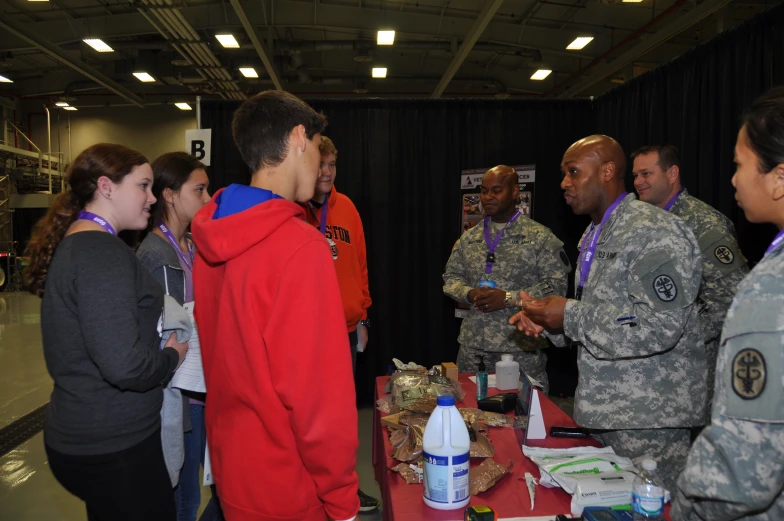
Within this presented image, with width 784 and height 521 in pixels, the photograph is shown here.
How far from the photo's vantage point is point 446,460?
4.45 feet

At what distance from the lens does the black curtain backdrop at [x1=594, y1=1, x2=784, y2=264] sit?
3363 mm

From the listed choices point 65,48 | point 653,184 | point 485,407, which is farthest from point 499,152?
point 65,48

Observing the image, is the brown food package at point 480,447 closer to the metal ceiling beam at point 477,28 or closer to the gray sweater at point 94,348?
the gray sweater at point 94,348

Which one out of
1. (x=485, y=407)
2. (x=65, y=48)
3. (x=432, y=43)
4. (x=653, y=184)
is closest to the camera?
Result: (x=485, y=407)

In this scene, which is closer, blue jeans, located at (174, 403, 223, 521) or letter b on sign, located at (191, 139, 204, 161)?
blue jeans, located at (174, 403, 223, 521)

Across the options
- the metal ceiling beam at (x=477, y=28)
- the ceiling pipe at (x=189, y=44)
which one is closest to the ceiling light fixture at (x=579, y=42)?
the metal ceiling beam at (x=477, y=28)

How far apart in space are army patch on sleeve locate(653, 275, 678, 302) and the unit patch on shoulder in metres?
1.54

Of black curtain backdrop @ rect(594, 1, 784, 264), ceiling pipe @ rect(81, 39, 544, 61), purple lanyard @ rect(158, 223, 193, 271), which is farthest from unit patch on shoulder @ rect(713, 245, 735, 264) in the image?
ceiling pipe @ rect(81, 39, 544, 61)

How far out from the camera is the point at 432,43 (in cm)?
841

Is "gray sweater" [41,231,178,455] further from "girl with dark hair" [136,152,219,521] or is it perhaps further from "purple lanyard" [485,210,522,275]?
"purple lanyard" [485,210,522,275]

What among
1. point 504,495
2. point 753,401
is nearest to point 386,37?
point 504,495

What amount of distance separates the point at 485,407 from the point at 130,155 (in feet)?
5.31

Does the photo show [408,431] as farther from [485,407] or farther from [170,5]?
[170,5]

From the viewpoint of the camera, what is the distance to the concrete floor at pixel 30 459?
3.10 m
